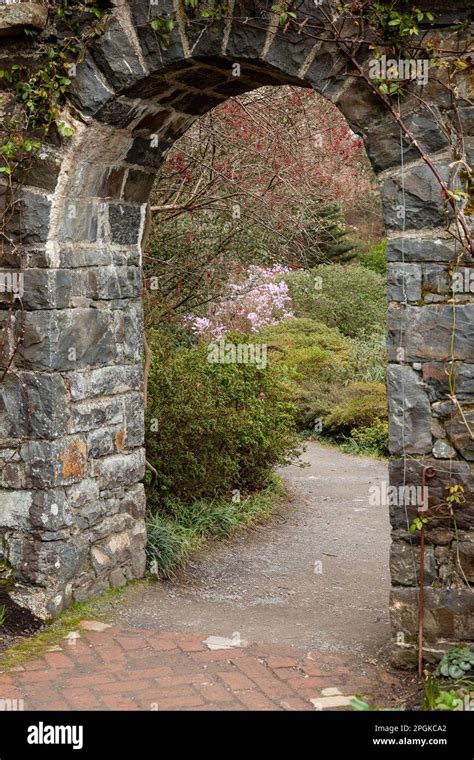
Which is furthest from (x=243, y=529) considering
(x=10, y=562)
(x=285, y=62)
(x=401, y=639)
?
(x=285, y=62)

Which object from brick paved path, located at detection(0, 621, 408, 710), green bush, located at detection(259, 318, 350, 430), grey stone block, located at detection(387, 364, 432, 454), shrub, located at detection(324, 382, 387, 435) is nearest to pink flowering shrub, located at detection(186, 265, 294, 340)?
green bush, located at detection(259, 318, 350, 430)

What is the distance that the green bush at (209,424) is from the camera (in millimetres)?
6574

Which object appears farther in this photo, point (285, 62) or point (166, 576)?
point (166, 576)

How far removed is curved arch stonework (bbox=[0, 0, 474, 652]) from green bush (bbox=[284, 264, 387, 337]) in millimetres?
8668

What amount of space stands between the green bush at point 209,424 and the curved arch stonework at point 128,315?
102cm

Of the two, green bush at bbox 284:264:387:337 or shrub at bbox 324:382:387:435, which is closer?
shrub at bbox 324:382:387:435

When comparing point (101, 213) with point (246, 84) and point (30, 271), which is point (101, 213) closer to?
point (30, 271)

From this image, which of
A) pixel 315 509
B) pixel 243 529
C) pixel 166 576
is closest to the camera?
pixel 166 576

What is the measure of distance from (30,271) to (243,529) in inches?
117

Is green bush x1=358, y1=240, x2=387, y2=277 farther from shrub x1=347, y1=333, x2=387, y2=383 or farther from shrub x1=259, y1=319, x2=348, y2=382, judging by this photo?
shrub x1=347, y1=333, x2=387, y2=383

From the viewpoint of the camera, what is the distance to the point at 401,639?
4.14m

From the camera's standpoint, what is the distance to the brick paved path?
154 inches

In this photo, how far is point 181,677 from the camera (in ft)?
13.6

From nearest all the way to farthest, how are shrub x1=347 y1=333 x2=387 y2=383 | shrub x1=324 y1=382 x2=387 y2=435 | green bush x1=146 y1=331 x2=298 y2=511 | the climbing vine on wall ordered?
the climbing vine on wall
green bush x1=146 y1=331 x2=298 y2=511
shrub x1=324 y1=382 x2=387 y2=435
shrub x1=347 y1=333 x2=387 y2=383
